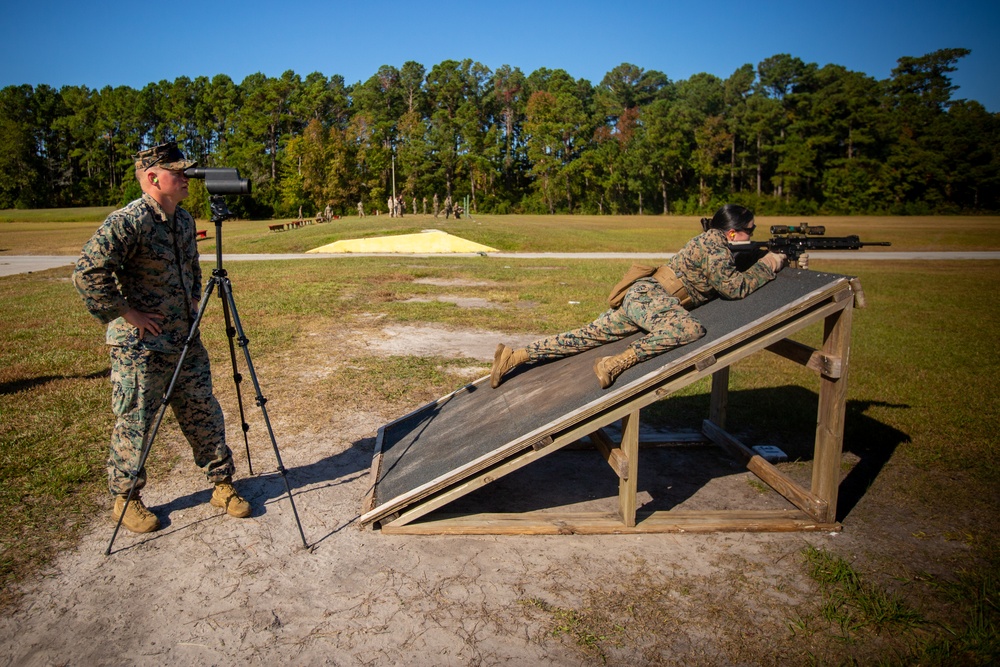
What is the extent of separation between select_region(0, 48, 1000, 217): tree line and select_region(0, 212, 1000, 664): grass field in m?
54.1

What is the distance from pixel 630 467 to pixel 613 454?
0.20 m

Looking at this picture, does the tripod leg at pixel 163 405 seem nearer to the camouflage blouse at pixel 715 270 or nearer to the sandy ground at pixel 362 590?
the sandy ground at pixel 362 590

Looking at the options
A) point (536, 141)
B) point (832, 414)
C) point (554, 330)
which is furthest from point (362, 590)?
point (536, 141)

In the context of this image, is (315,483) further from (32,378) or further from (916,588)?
(32,378)

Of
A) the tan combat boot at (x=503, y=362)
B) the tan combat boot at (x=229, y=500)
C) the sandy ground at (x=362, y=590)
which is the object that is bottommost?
the sandy ground at (x=362, y=590)

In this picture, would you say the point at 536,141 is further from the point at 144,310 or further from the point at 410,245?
the point at 144,310

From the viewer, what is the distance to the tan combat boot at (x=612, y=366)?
437cm

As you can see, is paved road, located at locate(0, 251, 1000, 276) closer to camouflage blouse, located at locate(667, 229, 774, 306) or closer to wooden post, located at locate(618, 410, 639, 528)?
camouflage blouse, located at locate(667, 229, 774, 306)

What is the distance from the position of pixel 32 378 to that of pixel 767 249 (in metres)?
7.85

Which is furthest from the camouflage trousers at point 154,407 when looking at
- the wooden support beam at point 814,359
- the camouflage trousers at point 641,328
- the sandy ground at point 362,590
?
the wooden support beam at point 814,359

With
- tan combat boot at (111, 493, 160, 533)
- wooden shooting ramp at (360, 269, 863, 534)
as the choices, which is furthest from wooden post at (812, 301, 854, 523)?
tan combat boot at (111, 493, 160, 533)

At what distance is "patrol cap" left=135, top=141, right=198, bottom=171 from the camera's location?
402cm

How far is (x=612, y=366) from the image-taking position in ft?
14.4

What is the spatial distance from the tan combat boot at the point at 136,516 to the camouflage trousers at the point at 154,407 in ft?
0.31
